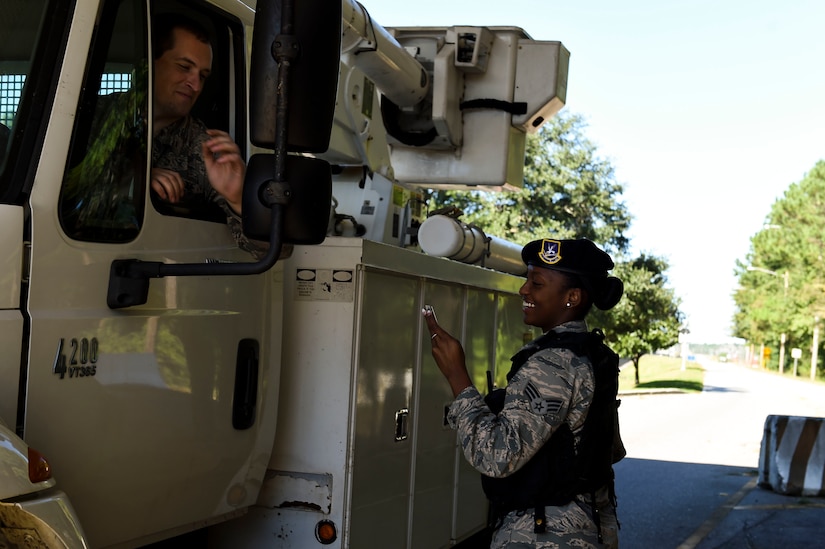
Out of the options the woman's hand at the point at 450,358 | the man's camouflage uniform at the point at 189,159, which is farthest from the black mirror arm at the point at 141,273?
the woman's hand at the point at 450,358

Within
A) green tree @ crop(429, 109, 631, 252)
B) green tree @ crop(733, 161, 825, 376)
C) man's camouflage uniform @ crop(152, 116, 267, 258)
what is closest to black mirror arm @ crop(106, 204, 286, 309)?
man's camouflage uniform @ crop(152, 116, 267, 258)

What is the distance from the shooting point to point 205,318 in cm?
317

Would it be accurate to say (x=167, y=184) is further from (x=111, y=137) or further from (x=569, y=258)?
(x=569, y=258)

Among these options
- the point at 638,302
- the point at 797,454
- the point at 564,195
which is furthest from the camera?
the point at 638,302

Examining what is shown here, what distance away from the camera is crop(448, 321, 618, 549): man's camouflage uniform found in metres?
3.23

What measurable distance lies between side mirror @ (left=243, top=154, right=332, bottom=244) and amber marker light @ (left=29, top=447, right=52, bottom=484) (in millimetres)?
762

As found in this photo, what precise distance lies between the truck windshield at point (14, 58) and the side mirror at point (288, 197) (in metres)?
0.59

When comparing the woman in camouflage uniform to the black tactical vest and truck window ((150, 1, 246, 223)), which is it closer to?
the black tactical vest

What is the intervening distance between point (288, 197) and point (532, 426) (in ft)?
3.74

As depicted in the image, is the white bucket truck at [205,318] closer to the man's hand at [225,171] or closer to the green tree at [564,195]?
the man's hand at [225,171]

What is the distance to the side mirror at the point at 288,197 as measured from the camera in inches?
104

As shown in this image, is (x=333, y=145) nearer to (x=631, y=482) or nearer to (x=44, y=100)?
(x=44, y=100)

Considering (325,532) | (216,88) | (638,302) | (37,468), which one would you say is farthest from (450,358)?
(638,302)

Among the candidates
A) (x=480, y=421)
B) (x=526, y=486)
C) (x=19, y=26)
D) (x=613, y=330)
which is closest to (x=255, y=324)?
(x=480, y=421)
